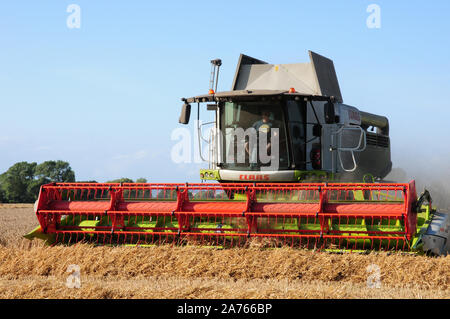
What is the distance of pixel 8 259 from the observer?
5.99 m

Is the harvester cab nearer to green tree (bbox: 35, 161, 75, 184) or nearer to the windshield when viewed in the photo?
the windshield

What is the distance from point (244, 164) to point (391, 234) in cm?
225

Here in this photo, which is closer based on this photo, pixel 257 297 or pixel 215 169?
pixel 257 297

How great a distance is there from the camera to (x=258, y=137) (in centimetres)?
713

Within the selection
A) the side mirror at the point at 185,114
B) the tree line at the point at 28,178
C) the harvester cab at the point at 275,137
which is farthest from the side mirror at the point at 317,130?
the tree line at the point at 28,178

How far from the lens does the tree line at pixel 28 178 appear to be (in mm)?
42219

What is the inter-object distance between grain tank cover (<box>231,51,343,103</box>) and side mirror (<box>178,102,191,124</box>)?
69.5 inches

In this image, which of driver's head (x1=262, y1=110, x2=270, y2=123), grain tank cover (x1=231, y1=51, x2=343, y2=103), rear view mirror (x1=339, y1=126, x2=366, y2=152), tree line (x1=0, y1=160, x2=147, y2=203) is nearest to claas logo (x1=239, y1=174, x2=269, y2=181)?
driver's head (x1=262, y1=110, x2=270, y2=123)

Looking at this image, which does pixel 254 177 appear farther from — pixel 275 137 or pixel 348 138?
pixel 348 138

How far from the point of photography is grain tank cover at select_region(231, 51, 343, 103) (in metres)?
8.68

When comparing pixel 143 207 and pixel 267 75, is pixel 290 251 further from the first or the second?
pixel 267 75

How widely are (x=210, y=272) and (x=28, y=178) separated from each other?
1697 inches

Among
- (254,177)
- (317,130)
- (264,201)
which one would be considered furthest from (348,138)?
(264,201)

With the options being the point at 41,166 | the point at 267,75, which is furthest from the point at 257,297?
the point at 41,166
